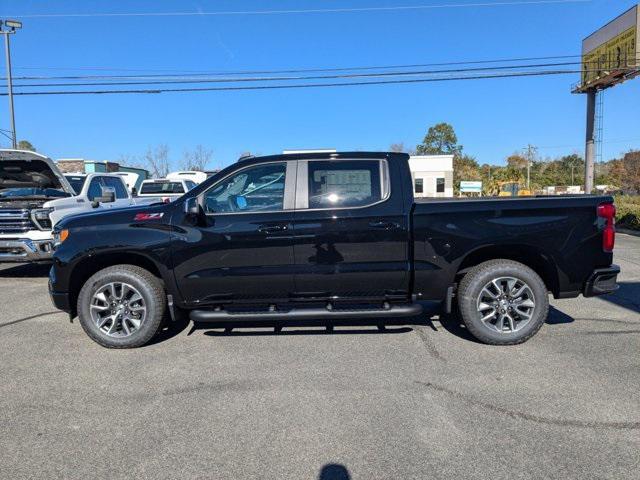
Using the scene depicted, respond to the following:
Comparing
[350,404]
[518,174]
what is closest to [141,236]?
[350,404]

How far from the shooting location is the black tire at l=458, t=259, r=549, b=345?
185 inches

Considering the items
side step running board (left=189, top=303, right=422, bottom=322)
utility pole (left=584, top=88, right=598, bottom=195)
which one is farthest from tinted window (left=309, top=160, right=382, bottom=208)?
utility pole (left=584, top=88, right=598, bottom=195)

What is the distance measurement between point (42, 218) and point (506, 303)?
7474 millimetres

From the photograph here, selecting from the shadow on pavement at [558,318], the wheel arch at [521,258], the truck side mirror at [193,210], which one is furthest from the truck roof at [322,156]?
the shadow on pavement at [558,318]

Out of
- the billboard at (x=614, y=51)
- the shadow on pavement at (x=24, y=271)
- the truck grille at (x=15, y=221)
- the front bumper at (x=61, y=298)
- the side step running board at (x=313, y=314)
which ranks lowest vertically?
the shadow on pavement at (x=24, y=271)

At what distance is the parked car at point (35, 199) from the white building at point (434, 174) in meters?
39.9

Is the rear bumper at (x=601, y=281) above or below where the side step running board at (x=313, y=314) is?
above

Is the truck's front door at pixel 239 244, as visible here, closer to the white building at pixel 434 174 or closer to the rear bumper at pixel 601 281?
the rear bumper at pixel 601 281

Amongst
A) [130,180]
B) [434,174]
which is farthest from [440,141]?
[130,180]

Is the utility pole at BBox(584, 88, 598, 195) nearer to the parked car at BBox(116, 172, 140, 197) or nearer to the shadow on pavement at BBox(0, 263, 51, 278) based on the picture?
the parked car at BBox(116, 172, 140, 197)

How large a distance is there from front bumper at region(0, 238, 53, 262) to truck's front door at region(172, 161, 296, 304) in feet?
14.5

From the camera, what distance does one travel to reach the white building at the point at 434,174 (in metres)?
47.3

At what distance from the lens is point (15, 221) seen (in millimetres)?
7867

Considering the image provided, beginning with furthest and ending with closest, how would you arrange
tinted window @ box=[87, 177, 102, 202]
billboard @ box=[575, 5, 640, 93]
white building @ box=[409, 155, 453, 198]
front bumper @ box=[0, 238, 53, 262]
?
white building @ box=[409, 155, 453, 198], billboard @ box=[575, 5, 640, 93], tinted window @ box=[87, 177, 102, 202], front bumper @ box=[0, 238, 53, 262]
